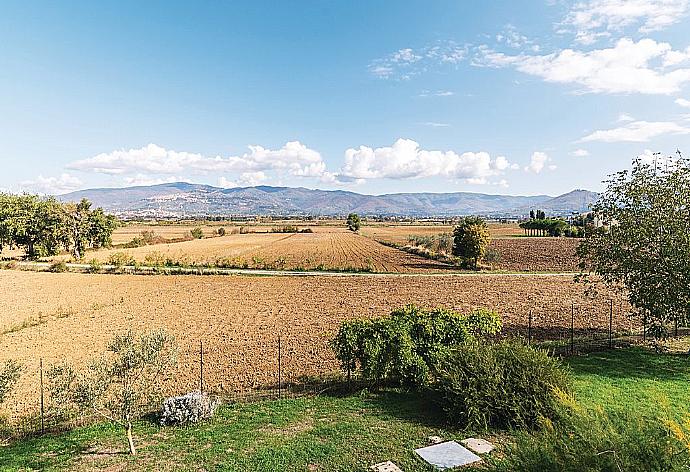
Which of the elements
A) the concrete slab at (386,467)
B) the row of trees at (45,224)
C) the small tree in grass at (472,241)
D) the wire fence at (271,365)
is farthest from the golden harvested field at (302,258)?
the concrete slab at (386,467)

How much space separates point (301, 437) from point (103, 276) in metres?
43.3

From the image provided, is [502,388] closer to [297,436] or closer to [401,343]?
[401,343]

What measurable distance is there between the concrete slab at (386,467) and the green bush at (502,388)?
2.35 meters

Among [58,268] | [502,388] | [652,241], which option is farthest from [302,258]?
[502,388]

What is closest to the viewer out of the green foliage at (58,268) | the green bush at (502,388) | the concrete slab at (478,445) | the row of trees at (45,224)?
the concrete slab at (478,445)

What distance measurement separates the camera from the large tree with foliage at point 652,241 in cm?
1424

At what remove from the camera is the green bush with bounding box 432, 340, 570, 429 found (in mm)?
9781

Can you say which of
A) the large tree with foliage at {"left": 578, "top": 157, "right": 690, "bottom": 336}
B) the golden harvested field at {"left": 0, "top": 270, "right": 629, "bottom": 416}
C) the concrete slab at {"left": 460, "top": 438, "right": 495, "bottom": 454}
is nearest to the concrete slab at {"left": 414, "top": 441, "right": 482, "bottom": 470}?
the concrete slab at {"left": 460, "top": 438, "right": 495, "bottom": 454}

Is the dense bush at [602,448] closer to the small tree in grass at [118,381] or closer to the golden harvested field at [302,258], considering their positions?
the small tree in grass at [118,381]

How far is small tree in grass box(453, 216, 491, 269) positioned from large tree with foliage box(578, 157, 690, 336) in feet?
114

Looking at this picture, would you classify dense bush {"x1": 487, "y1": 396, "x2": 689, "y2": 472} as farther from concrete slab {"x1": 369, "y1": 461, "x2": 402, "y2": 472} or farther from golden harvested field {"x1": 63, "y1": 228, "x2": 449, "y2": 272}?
golden harvested field {"x1": 63, "y1": 228, "x2": 449, "y2": 272}

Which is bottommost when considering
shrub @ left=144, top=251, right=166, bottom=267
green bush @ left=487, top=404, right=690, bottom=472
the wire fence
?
shrub @ left=144, top=251, right=166, bottom=267

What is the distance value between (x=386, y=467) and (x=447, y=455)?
4.00ft

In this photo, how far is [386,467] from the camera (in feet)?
26.8
